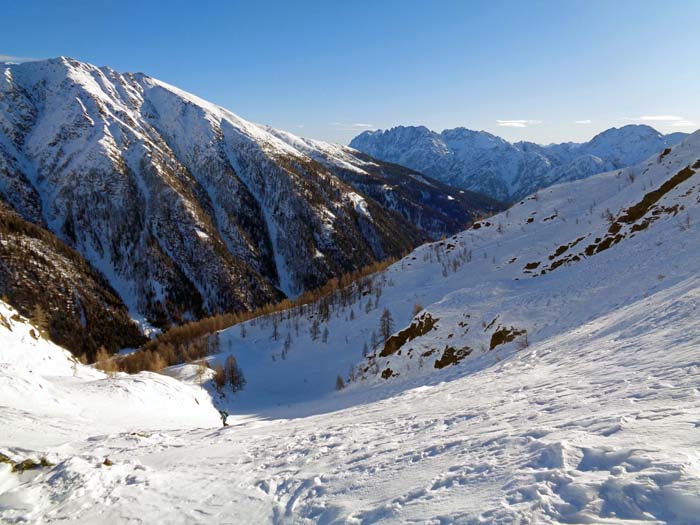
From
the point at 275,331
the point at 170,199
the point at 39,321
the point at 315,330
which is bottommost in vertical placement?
the point at 315,330

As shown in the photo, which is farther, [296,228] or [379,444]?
[296,228]

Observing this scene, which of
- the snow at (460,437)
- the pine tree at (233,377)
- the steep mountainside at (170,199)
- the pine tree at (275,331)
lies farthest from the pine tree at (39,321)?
the steep mountainside at (170,199)

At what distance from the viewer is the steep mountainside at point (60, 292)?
308ft

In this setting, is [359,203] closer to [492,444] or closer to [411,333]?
[411,333]

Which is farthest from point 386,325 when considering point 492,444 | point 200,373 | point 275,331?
point 492,444

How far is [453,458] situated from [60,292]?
407ft

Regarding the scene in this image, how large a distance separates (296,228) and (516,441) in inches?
6094

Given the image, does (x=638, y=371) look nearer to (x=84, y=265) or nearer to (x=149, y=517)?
(x=149, y=517)

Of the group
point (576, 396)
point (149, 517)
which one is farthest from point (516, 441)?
point (149, 517)

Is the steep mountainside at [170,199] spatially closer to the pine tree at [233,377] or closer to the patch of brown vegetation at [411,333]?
the pine tree at [233,377]

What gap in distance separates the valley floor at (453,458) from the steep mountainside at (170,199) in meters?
A: 118

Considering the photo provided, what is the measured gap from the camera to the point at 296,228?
15888cm

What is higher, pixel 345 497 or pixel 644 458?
pixel 644 458

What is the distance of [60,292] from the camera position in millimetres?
101000
